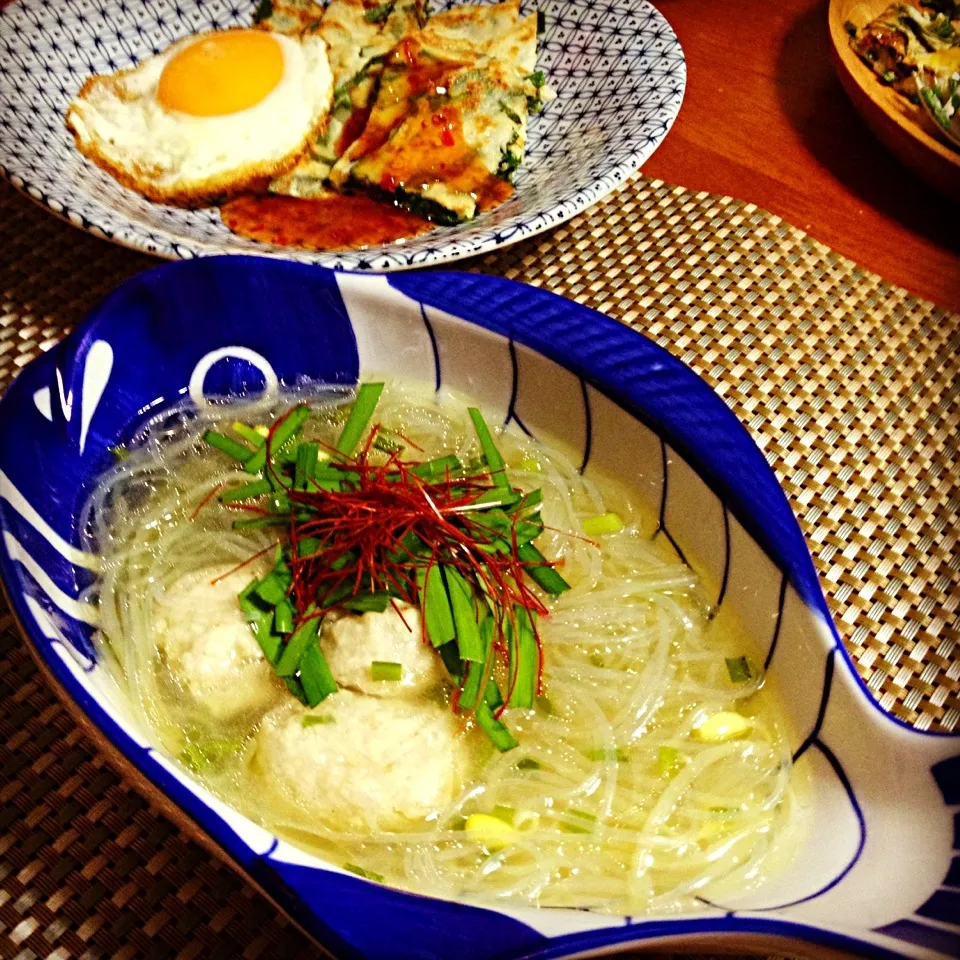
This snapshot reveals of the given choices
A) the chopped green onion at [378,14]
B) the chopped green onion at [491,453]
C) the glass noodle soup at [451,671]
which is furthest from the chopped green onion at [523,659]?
the chopped green onion at [378,14]

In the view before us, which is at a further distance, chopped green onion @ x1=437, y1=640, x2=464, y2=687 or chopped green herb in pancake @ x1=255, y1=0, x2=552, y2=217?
chopped green herb in pancake @ x1=255, y1=0, x2=552, y2=217

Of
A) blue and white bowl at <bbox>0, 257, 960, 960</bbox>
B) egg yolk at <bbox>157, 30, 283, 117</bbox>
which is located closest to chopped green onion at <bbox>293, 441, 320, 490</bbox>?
blue and white bowl at <bbox>0, 257, 960, 960</bbox>

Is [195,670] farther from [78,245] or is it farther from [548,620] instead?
[78,245]

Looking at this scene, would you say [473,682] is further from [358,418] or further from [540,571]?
[358,418]

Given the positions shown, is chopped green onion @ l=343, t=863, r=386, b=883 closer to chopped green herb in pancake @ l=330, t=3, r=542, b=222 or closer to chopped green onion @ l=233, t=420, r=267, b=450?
chopped green onion @ l=233, t=420, r=267, b=450

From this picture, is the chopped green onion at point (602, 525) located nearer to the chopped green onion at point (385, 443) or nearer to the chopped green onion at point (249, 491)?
the chopped green onion at point (385, 443)

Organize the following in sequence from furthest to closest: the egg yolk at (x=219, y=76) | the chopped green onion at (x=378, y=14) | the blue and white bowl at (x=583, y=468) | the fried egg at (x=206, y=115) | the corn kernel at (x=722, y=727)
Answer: the chopped green onion at (x=378, y=14) → the egg yolk at (x=219, y=76) → the fried egg at (x=206, y=115) → the corn kernel at (x=722, y=727) → the blue and white bowl at (x=583, y=468)

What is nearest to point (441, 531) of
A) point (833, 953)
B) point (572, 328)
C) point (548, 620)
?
point (548, 620)
